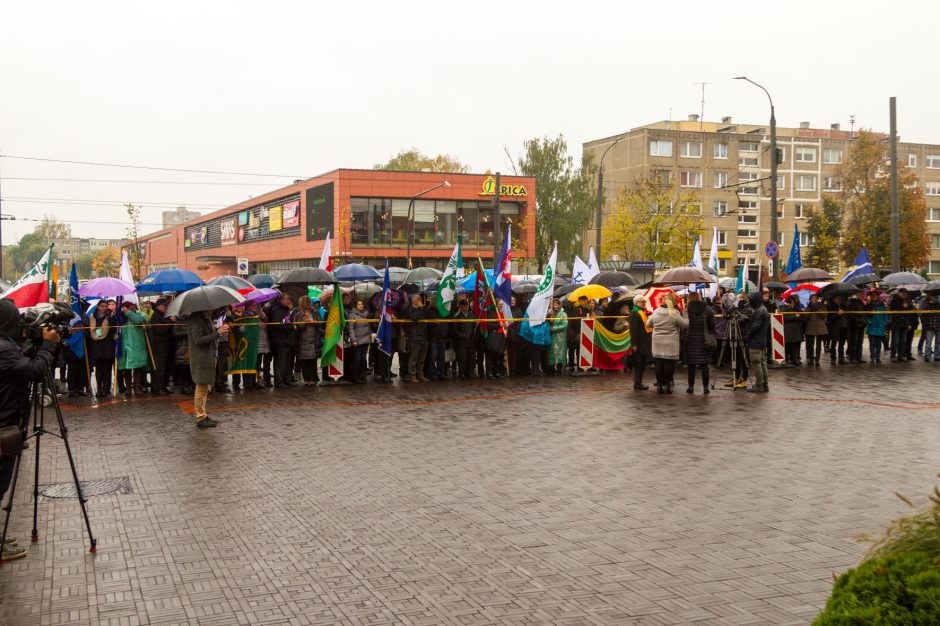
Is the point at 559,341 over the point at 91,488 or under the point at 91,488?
over

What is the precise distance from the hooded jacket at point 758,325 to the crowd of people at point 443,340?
25 millimetres

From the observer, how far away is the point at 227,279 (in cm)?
2006

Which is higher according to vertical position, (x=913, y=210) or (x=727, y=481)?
(x=913, y=210)

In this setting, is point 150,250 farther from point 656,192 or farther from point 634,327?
point 634,327

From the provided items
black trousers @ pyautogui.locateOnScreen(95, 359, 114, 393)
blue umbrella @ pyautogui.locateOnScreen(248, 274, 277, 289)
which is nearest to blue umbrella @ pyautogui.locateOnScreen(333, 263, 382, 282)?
blue umbrella @ pyautogui.locateOnScreen(248, 274, 277, 289)

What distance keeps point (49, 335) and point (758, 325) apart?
1256cm

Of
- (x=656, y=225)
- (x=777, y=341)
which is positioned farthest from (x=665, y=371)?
(x=656, y=225)

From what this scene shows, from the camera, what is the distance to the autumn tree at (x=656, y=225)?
6050 centimetres

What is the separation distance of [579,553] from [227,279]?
48.9ft

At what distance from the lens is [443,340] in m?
19.2

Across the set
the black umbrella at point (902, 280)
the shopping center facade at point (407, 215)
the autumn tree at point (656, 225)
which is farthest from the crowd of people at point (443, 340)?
the shopping center facade at point (407, 215)

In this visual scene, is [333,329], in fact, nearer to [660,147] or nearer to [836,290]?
[836,290]

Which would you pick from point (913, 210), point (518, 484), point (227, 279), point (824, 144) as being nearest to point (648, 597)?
point (518, 484)

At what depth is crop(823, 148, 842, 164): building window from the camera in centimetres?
9694
